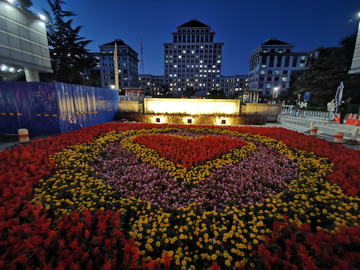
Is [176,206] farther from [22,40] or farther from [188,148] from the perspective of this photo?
[22,40]

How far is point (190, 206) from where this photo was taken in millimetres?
2895

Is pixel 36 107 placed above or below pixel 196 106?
below

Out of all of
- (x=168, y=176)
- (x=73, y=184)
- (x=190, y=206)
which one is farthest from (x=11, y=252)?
(x=168, y=176)

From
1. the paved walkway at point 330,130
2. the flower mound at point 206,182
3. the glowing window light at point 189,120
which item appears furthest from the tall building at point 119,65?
the flower mound at point 206,182

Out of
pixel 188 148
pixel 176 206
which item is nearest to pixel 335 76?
pixel 188 148

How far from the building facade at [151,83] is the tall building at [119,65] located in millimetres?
17957

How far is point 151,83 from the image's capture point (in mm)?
102188

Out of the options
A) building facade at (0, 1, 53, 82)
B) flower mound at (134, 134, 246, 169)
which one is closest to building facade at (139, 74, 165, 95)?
building facade at (0, 1, 53, 82)

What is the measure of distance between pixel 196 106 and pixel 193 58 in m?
88.7

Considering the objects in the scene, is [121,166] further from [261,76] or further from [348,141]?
[261,76]

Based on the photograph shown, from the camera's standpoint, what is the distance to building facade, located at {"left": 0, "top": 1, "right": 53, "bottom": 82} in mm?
11195

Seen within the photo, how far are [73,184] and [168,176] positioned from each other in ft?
6.74

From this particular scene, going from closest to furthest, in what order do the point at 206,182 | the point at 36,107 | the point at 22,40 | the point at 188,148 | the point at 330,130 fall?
1. the point at 206,182
2. the point at 188,148
3. the point at 36,107
4. the point at 330,130
5. the point at 22,40

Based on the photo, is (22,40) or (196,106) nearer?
(22,40)
